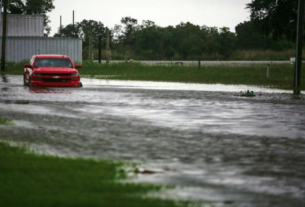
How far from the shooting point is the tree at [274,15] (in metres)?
49.4

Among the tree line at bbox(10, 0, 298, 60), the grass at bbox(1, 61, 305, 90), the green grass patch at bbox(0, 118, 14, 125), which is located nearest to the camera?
the green grass patch at bbox(0, 118, 14, 125)

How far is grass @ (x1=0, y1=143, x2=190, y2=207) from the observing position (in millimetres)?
7273

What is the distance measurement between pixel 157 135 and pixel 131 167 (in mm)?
4098

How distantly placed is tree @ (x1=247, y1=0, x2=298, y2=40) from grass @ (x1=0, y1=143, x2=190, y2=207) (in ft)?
133

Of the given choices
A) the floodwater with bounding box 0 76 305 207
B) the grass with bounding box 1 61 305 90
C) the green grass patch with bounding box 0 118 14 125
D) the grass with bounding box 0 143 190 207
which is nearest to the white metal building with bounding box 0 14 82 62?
the grass with bounding box 1 61 305 90

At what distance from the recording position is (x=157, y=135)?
1388 cm

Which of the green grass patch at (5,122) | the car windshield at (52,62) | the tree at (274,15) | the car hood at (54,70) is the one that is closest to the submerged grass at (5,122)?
the green grass patch at (5,122)

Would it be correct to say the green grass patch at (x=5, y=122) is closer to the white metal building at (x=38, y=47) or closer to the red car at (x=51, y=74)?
the red car at (x=51, y=74)

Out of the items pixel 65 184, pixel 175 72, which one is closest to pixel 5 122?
pixel 65 184

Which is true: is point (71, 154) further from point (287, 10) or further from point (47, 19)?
point (47, 19)

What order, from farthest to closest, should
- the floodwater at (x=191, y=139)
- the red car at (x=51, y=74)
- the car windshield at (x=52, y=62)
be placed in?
the car windshield at (x=52, y=62)
the red car at (x=51, y=74)
the floodwater at (x=191, y=139)

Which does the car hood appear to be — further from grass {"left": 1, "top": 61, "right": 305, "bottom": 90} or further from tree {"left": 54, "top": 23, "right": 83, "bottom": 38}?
tree {"left": 54, "top": 23, "right": 83, "bottom": 38}

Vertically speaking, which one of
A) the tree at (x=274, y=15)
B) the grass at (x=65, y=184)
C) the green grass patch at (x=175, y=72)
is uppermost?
the tree at (x=274, y=15)

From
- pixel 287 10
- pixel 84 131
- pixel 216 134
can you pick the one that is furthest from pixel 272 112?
pixel 287 10
